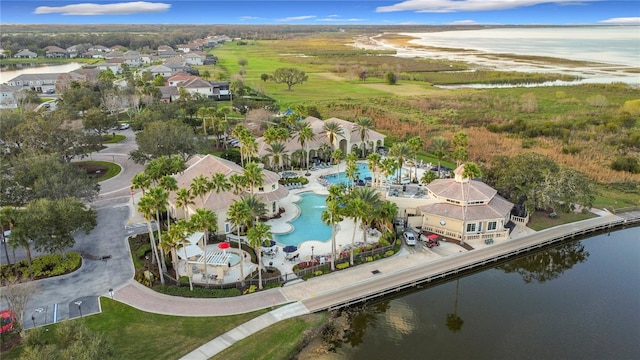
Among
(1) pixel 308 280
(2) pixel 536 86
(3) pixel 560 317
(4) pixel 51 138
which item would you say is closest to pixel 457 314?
(3) pixel 560 317

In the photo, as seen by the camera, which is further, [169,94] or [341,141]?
[169,94]

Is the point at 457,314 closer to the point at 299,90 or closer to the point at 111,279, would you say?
the point at 111,279

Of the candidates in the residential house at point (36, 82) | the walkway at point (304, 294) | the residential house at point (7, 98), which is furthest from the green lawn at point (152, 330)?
the residential house at point (36, 82)

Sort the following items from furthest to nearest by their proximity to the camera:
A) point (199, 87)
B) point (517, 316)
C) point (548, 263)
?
point (199, 87)
point (548, 263)
point (517, 316)

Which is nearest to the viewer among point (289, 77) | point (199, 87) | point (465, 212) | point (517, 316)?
point (517, 316)

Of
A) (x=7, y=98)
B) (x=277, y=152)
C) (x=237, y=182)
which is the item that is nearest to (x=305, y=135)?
(x=277, y=152)

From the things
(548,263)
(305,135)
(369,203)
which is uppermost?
(305,135)

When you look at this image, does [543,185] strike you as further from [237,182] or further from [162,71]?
[162,71]
